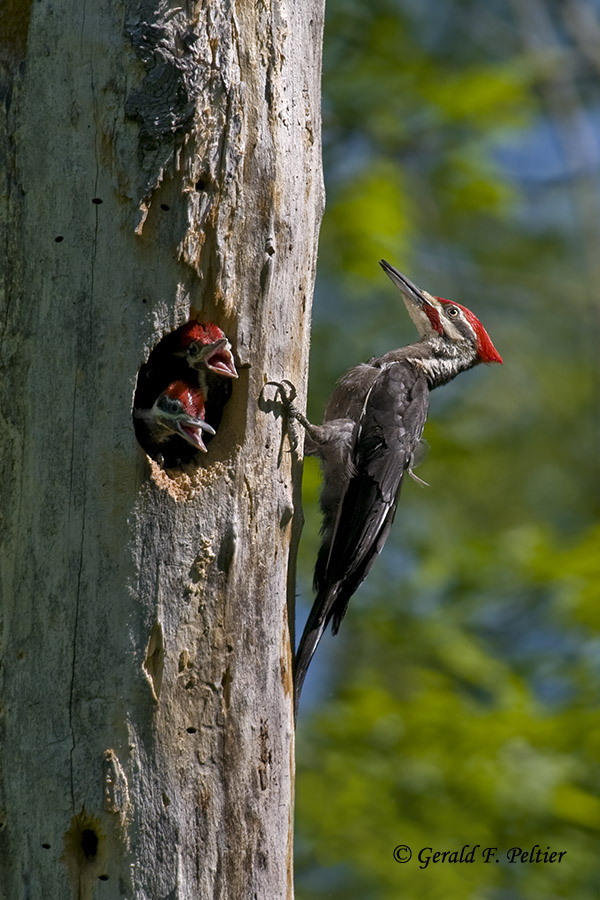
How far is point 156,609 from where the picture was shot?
2609mm

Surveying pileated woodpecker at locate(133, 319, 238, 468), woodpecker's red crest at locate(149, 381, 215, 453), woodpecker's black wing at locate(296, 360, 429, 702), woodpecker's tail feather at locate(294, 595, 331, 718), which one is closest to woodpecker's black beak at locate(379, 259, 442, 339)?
woodpecker's black wing at locate(296, 360, 429, 702)

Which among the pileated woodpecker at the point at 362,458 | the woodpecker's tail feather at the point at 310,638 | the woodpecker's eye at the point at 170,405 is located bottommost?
the woodpecker's tail feather at the point at 310,638

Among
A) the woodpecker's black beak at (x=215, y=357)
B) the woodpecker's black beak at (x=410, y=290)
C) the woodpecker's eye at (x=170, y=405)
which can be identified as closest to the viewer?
the woodpecker's black beak at (x=215, y=357)

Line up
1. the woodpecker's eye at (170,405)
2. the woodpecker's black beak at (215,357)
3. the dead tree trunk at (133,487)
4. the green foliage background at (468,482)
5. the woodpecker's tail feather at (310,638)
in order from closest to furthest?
the dead tree trunk at (133,487)
the woodpecker's black beak at (215,357)
the woodpecker's eye at (170,405)
the woodpecker's tail feather at (310,638)
the green foliage background at (468,482)

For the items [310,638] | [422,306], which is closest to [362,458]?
[310,638]

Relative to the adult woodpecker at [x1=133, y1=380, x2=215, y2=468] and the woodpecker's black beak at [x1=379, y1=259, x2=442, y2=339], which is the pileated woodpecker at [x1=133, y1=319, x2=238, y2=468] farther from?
the woodpecker's black beak at [x1=379, y1=259, x2=442, y2=339]

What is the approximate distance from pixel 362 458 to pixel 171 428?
1.44 meters

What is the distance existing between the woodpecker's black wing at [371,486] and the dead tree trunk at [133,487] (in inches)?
33.2

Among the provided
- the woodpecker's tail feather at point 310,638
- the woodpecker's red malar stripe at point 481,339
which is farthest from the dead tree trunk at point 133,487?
the woodpecker's red malar stripe at point 481,339

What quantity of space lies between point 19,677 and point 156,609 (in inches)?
14.7

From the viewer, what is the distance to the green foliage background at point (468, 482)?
208 inches

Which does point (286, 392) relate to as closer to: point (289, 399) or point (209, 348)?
point (289, 399)

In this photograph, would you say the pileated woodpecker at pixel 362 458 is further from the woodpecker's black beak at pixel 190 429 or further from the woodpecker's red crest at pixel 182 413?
the woodpecker's black beak at pixel 190 429

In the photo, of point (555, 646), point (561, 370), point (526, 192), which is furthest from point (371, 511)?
point (561, 370)
